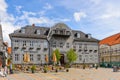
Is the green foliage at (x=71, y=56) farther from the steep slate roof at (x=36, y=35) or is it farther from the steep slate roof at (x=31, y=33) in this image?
the steep slate roof at (x=31, y=33)

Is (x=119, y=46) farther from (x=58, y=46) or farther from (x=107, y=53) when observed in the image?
(x=58, y=46)

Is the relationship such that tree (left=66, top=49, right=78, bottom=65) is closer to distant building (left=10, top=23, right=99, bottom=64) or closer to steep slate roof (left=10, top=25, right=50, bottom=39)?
distant building (left=10, top=23, right=99, bottom=64)

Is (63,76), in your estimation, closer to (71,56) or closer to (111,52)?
(71,56)

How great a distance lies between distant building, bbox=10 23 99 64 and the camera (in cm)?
5056

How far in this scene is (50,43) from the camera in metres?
54.1

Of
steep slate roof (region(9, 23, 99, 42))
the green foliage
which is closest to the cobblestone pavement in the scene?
steep slate roof (region(9, 23, 99, 42))

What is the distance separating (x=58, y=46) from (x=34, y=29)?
6.97 m

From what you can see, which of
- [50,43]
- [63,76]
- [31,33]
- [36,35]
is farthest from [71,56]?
[63,76]

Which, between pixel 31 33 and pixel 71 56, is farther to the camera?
pixel 31 33

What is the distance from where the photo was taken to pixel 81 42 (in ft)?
189

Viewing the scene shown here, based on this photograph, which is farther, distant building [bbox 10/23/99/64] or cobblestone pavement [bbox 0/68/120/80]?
distant building [bbox 10/23/99/64]

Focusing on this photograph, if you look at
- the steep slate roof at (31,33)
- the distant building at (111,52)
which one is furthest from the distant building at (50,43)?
the distant building at (111,52)

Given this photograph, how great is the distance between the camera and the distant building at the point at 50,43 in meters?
50.6

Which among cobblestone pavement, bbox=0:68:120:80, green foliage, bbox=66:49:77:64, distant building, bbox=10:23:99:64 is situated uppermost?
distant building, bbox=10:23:99:64
